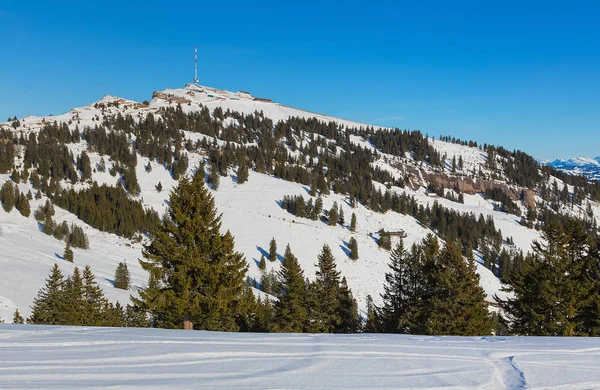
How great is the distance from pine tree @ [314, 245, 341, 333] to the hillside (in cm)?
2203

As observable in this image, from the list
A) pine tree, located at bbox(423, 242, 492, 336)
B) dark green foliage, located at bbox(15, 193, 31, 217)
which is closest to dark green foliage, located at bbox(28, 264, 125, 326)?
pine tree, located at bbox(423, 242, 492, 336)

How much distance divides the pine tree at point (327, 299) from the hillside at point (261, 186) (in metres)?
22.0

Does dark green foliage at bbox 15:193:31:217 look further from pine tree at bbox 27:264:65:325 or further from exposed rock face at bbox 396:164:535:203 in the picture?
exposed rock face at bbox 396:164:535:203

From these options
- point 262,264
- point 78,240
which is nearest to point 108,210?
point 78,240

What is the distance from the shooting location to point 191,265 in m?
13.9

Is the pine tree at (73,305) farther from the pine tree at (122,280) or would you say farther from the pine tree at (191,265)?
the pine tree at (122,280)

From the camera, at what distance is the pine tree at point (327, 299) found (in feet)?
76.6

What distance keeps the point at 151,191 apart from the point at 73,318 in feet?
215

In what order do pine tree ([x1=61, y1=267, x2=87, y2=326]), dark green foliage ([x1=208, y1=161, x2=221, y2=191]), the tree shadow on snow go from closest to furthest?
pine tree ([x1=61, y1=267, x2=87, y2=326]), the tree shadow on snow, dark green foliage ([x1=208, y1=161, x2=221, y2=191])

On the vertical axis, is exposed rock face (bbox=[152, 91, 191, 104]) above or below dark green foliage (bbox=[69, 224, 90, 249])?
above

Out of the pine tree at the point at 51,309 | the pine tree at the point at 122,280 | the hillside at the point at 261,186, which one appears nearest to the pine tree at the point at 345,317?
the pine tree at the point at 51,309

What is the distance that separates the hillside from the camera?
59781 millimetres

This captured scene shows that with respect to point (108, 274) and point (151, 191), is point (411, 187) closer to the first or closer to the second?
point (151, 191)

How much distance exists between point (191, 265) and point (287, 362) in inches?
407
